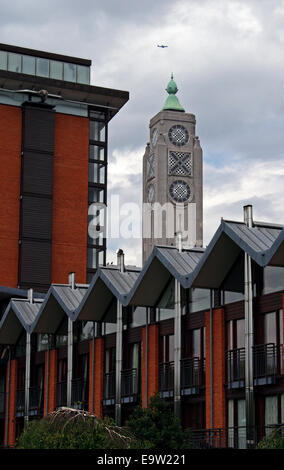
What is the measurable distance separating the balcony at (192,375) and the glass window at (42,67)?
2449 inches

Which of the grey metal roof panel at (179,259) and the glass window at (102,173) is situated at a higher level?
the glass window at (102,173)

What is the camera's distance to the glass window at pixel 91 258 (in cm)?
9544

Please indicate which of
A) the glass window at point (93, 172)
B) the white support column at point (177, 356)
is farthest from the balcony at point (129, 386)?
the glass window at point (93, 172)

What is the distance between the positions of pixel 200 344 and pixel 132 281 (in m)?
7.18

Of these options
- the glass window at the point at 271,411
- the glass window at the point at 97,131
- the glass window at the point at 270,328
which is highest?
the glass window at the point at 97,131

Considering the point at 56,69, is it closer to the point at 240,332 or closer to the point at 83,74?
the point at 83,74

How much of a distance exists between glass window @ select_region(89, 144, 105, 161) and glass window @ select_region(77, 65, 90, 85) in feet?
22.3

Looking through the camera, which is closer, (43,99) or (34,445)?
(34,445)

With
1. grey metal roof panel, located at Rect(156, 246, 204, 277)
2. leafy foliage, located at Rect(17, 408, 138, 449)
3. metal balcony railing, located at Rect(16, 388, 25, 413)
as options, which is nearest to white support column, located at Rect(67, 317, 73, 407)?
metal balcony railing, located at Rect(16, 388, 25, 413)

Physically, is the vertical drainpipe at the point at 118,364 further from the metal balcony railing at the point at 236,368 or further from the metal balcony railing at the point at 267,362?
the metal balcony railing at the point at 267,362

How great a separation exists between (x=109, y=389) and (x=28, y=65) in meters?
57.2
